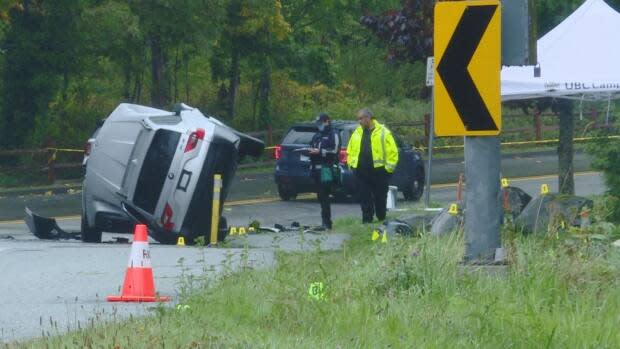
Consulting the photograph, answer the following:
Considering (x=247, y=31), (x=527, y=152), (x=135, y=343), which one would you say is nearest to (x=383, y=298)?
(x=135, y=343)


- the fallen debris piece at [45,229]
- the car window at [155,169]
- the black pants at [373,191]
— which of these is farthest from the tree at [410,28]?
the car window at [155,169]

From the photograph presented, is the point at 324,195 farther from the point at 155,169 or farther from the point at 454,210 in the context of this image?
the point at 454,210

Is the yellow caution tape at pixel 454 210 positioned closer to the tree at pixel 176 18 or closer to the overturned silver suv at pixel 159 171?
the overturned silver suv at pixel 159 171

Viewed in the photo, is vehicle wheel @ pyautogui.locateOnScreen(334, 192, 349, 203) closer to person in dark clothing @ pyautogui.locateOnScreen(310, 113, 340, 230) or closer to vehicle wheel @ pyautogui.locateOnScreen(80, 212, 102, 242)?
person in dark clothing @ pyautogui.locateOnScreen(310, 113, 340, 230)

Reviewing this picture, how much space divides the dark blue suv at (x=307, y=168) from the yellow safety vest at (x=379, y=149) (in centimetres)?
656

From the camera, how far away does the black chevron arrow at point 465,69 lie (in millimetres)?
10312

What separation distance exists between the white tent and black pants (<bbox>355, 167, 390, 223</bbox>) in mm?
2183

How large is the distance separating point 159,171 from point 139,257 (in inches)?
237

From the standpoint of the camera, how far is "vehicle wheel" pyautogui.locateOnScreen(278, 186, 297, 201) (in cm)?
2828

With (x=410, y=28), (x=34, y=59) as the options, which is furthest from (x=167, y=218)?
(x=34, y=59)

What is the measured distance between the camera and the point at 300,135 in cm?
2792

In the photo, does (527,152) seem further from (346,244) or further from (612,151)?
(346,244)

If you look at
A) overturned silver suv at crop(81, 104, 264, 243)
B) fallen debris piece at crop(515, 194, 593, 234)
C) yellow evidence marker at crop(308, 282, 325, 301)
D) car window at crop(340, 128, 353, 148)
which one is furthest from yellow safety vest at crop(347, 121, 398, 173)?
yellow evidence marker at crop(308, 282, 325, 301)

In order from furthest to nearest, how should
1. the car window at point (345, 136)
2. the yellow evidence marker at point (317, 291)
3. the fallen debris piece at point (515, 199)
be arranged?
1. the car window at point (345, 136)
2. the fallen debris piece at point (515, 199)
3. the yellow evidence marker at point (317, 291)
